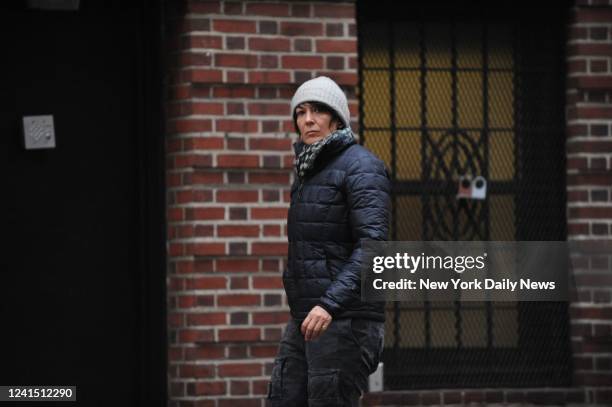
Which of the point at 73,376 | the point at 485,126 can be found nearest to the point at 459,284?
the point at 485,126

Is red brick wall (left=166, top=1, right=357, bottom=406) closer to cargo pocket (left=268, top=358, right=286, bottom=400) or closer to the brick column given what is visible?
the brick column

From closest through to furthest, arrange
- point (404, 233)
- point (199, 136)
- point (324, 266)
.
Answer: point (324, 266) → point (199, 136) → point (404, 233)

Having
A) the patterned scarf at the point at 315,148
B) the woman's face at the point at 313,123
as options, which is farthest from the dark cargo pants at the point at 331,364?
the woman's face at the point at 313,123

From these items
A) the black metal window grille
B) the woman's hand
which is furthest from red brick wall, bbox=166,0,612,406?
the woman's hand

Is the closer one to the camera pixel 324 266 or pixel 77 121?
pixel 324 266

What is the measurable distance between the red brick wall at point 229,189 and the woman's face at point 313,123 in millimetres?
1942

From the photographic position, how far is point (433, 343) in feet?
26.9

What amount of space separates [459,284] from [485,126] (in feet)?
3.18

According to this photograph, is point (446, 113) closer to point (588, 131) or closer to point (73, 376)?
point (588, 131)

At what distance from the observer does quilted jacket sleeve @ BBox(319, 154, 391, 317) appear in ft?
17.7

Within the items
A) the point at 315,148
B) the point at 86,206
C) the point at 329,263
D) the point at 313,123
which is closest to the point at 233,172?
the point at 86,206

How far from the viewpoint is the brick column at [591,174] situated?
819 centimetres

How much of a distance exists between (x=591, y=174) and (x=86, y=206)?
114 inches

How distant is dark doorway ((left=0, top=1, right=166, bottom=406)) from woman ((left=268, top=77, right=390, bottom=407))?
2311mm
